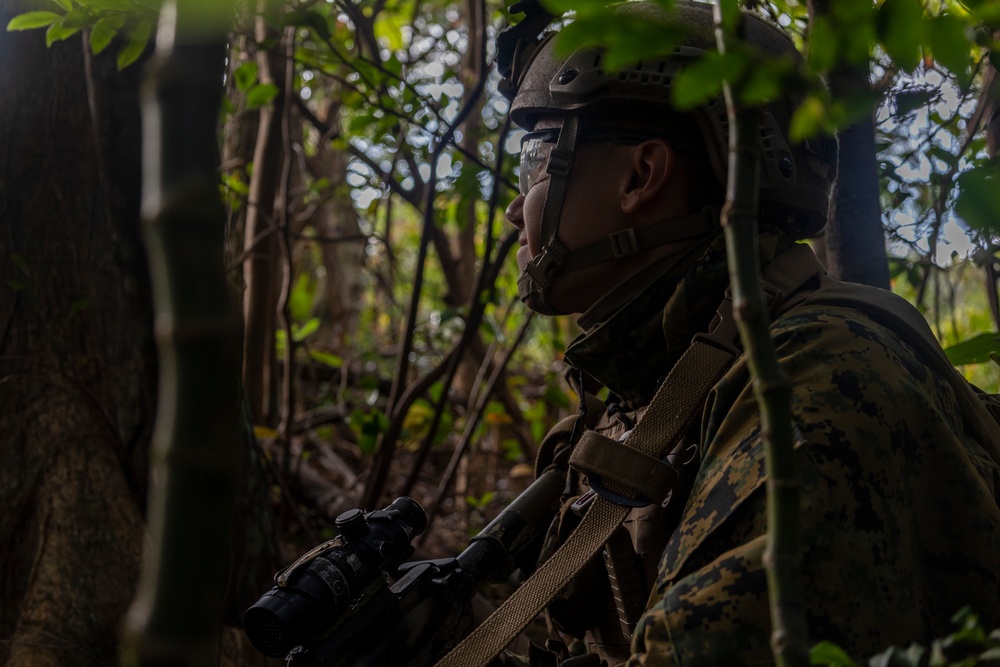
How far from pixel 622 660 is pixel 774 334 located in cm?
83

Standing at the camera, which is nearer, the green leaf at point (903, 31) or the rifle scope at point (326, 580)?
the green leaf at point (903, 31)

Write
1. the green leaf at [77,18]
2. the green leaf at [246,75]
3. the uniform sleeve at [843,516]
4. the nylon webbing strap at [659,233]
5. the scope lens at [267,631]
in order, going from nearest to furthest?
1. the uniform sleeve at [843,516]
2. the scope lens at [267,631]
3. the nylon webbing strap at [659,233]
4. the green leaf at [77,18]
5. the green leaf at [246,75]

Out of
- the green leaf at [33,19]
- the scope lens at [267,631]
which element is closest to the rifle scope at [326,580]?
the scope lens at [267,631]

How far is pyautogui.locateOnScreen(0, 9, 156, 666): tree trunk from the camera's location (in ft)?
8.29

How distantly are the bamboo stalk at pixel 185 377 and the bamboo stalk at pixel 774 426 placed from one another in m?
0.45

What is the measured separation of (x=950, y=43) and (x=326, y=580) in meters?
1.34

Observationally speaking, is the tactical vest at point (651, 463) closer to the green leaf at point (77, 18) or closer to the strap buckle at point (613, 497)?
the strap buckle at point (613, 497)

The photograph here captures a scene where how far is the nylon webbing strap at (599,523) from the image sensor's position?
166 cm

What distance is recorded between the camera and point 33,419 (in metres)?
2.82

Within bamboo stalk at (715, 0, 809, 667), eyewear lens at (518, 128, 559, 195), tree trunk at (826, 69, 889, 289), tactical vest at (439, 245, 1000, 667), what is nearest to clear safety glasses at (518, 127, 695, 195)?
eyewear lens at (518, 128, 559, 195)

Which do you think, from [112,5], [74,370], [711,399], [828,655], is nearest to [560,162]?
[711,399]

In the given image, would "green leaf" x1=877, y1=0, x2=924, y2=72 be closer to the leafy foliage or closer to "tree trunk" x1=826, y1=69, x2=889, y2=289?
the leafy foliage

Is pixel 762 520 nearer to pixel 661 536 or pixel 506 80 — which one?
pixel 661 536

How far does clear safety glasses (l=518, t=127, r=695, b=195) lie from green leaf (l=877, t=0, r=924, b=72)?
1.18 metres
